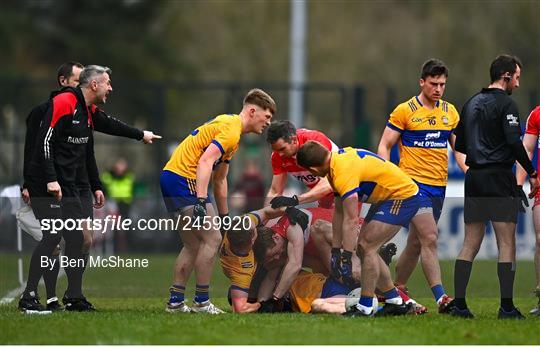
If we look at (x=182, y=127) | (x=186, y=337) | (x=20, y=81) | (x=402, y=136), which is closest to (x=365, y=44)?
(x=182, y=127)

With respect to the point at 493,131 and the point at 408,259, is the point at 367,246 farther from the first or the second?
the point at 493,131

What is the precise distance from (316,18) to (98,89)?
36.4m

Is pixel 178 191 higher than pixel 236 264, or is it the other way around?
pixel 178 191

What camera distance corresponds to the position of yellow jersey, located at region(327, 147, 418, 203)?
10891 mm

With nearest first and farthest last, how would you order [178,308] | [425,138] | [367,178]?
1. [367,178]
2. [178,308]
3. [425,138]

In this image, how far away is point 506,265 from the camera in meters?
11.5

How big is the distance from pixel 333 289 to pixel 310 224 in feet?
2.18

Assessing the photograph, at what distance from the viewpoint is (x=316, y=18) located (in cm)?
4775

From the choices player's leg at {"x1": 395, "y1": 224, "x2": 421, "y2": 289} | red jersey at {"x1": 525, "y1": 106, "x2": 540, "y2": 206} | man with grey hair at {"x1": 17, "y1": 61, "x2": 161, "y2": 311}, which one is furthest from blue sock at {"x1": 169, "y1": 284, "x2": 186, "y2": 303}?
red jersey at {"x1": 525, "y1": 106, "x2": 540, "y2": 206}

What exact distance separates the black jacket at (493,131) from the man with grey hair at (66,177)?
337 cm

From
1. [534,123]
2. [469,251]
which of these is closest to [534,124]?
[534,123]

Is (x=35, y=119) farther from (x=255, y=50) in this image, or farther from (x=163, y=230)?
(x=255, y=50)

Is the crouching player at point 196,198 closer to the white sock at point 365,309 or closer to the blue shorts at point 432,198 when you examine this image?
the white sock at point 365,309

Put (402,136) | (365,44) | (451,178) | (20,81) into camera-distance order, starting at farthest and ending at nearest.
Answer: (365,44)
(20,81)
(451,178)
(402,136)
